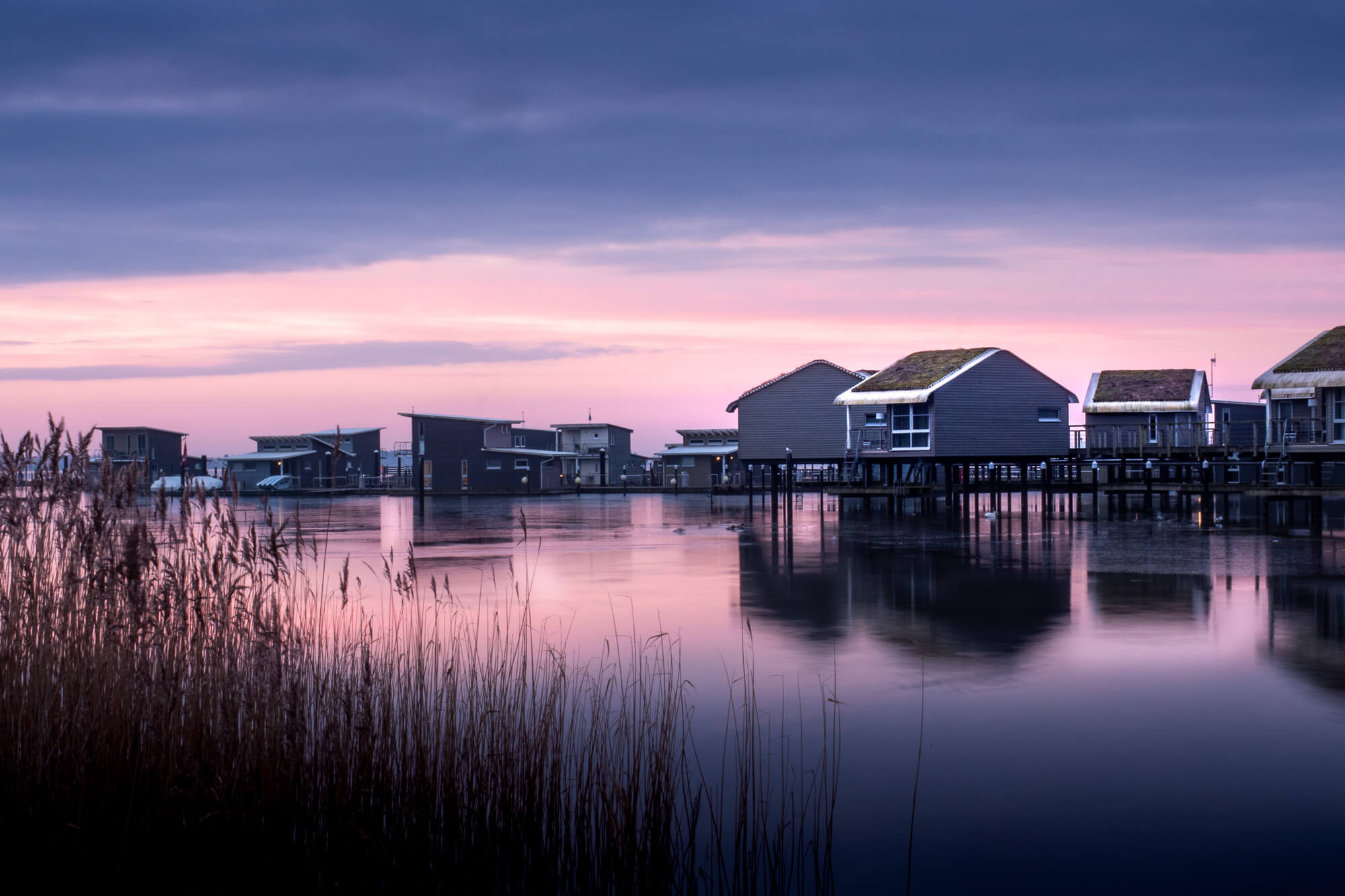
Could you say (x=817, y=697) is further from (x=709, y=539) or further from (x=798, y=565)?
(x=709, y=539)

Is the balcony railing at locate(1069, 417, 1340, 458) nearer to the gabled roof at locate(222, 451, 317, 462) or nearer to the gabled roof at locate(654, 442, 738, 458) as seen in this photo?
the gabled roof at locate(654, 442, 738, 458)

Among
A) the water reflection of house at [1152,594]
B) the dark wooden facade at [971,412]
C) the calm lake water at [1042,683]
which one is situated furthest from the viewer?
the dark wooden facade at [971,412]

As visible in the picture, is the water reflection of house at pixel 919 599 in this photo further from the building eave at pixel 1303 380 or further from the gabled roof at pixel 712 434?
the gabled roof at pixel 712 434

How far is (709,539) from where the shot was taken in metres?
35.2

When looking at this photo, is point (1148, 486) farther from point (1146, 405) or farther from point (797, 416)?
point (797, 416)

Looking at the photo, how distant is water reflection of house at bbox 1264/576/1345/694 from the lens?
499 inches

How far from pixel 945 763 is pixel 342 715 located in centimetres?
482

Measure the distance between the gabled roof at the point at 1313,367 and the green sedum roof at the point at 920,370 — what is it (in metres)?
10.8

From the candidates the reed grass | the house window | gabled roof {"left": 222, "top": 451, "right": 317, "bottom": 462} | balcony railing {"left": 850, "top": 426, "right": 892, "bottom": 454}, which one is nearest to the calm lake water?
the reed grass

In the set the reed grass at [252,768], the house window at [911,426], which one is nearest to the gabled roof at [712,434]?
the house window at [911,426]

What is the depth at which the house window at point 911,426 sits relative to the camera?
4544 centimetres

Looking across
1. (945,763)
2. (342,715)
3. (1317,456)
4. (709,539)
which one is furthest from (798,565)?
(1317,456)

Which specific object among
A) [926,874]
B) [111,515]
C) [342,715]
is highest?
[111,515]

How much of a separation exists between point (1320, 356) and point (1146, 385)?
19783 mm
